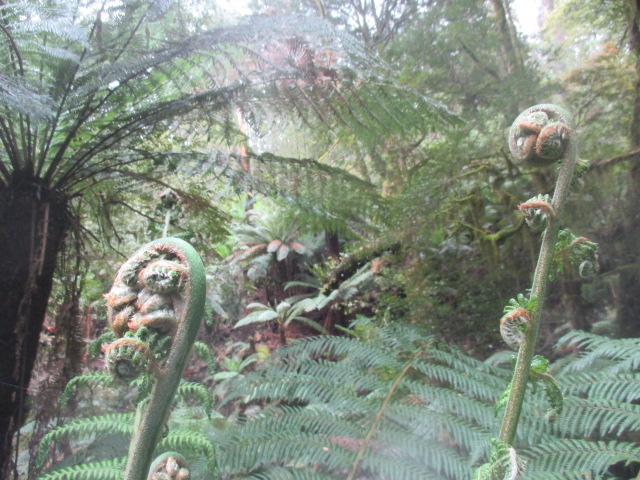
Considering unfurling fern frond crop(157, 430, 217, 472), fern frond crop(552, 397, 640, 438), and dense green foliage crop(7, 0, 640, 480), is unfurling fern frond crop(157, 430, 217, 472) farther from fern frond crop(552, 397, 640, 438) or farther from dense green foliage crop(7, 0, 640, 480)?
fern frond crop(552, 397, 640, 438)

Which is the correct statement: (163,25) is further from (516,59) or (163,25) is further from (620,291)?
(620,291)

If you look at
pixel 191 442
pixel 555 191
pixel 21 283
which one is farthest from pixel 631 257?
pixel 21 283

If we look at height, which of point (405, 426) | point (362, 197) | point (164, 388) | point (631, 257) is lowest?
point (405, 426)

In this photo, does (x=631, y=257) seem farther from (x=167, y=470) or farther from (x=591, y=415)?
(x=167, y=470)

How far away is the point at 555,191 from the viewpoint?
490 millimetres

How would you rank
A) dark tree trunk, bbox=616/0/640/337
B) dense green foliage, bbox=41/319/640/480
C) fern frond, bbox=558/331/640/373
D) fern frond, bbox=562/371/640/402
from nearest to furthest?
dense green foliage, bbox=41/319/640/480, fern frond, bbox=562/371/640/402, fern frond, bbox=558/331/640/373, dark tree trunk, bbox=616/0/640/337

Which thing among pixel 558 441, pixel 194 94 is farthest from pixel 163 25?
pixel 558 441

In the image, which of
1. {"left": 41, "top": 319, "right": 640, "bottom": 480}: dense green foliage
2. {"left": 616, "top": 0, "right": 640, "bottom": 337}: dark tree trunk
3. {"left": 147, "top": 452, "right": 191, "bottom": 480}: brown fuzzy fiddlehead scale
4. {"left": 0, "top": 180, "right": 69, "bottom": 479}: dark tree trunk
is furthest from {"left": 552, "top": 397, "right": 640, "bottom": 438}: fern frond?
{"left": 0, "top": 180, "right": 69, "bottom": 479}: dark tree trunk

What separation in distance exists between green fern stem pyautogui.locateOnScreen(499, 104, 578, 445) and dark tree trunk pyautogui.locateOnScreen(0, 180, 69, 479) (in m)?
1.09

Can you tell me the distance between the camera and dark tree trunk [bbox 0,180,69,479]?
3.50 feet

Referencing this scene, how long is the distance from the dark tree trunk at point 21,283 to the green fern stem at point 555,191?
109 cm

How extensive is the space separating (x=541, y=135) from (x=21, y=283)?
1178 mm

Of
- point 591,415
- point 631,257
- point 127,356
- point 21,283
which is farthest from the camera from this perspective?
point 631,257

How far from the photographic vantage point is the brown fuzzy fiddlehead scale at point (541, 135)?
1.61ft
